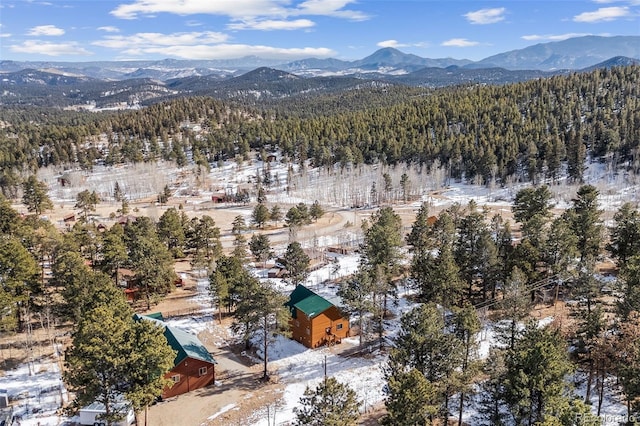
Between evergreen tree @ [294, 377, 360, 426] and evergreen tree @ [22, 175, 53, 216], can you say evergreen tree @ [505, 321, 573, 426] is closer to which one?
evergreen tree @ [294, 377, 360, 426]

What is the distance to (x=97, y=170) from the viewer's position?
436 ft

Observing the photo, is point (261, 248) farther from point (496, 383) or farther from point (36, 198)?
point (36, 198)

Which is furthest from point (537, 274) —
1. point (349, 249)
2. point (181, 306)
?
point (181, 306)

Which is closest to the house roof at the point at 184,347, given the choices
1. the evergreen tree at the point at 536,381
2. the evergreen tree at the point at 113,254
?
the evergreen tree at the point at 113,254

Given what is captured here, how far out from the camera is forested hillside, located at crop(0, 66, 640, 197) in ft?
344

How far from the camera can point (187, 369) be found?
98.9 feet

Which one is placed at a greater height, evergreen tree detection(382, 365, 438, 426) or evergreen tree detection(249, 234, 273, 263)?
evergreen tree detection(382, 365, 438, 426)

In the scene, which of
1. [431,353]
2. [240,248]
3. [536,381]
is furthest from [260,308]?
A: [240,248]

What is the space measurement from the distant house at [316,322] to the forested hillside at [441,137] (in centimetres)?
7737

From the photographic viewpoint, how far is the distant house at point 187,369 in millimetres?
29875

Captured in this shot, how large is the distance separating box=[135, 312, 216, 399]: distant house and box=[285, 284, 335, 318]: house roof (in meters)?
8.29

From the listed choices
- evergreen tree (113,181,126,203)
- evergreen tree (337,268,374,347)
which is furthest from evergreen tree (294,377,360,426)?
evergreen tree (113,181,126,203)

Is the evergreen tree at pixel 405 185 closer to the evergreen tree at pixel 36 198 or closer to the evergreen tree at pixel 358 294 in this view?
the evergreen tree at pixel 358 294

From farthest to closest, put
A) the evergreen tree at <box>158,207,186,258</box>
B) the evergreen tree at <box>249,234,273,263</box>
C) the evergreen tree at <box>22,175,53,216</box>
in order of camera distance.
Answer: the evergreen tree at <box>22,175,53,216</box> < the evergreen tree at <box>158,207,186,258</box> < the evergreen tree at <box>249,234,273,263</box>
